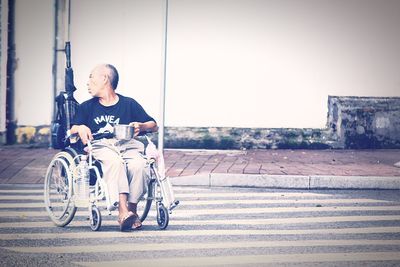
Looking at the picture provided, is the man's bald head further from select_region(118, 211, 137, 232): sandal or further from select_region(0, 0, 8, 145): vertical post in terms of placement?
select_region(0, 0, 8, 145): vertical post

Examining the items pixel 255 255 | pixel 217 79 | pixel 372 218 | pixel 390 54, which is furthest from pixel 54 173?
pixel 390 54

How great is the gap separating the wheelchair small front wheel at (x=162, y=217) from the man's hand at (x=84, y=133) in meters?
0.85

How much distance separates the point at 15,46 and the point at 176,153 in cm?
326

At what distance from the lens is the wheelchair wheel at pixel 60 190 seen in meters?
7.90

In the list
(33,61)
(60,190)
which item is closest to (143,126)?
(60,190)

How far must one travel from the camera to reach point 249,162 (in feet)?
42.2

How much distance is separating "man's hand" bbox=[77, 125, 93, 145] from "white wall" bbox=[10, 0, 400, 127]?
7.10 meters

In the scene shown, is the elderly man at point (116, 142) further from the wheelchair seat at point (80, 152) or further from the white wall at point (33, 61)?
the white wall at point (33, 61)

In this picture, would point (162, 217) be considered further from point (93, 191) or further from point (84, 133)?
point (84, 133)

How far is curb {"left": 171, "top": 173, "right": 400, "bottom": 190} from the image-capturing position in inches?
437

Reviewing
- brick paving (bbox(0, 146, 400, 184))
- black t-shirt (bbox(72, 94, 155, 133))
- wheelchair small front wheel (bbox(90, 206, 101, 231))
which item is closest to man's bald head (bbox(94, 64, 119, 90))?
black t-shirt (bbox(72, 94, 155, 133))

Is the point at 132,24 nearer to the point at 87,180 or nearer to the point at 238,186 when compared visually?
the point at 238,186

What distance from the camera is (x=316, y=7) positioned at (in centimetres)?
1481

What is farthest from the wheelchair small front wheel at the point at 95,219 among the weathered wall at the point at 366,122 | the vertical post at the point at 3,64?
the weathered wall at the point at 366,122
